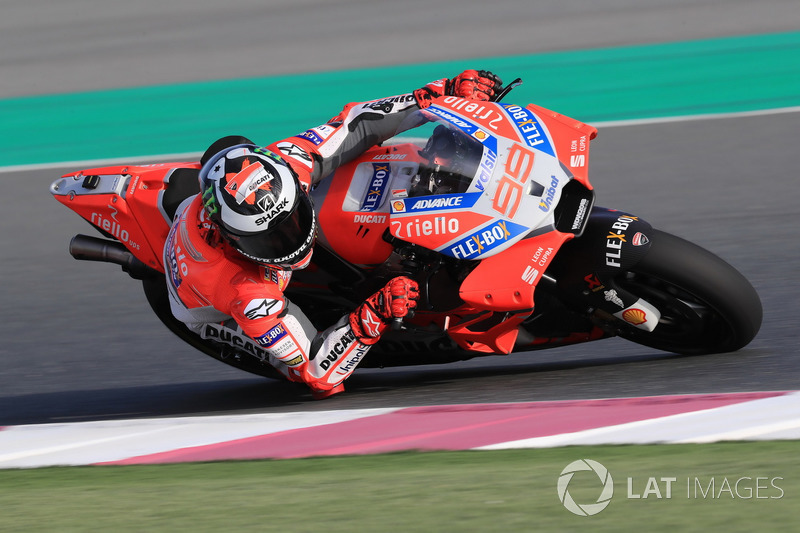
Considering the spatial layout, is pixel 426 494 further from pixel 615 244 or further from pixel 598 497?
pixel 615 244

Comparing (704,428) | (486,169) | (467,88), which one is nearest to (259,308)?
(486,169)

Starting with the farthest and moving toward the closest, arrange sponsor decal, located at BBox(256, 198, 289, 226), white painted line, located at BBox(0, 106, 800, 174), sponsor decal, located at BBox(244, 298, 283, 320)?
white painted line, located at BBox(0, 106, 800, 174) < sponsor decal, located at BBox(244, 298, 283, 320) < sponsor decal, located at BBox(256, 198, 289, 226)

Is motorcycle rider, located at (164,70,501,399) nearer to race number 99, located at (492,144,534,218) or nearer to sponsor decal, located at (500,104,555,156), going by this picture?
sponsor decal, located at (500,104,555,156)

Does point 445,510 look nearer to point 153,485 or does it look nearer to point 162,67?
point 153,485

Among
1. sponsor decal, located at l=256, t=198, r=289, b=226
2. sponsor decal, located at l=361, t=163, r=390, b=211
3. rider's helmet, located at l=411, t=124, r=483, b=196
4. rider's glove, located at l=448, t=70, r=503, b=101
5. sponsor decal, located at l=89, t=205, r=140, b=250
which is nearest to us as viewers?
sponsor decal, located at l=256, t=198, r=289, b=226

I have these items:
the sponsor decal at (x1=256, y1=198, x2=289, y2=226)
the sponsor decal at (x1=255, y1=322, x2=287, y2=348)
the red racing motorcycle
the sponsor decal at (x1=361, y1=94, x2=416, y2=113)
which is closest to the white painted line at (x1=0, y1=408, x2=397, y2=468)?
the sponsor decal at (x1=255, y1=322, x2=287, y2=348)

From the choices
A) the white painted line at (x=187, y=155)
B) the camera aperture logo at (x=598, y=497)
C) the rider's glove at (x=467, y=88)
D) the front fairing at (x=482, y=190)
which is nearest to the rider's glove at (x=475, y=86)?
the rider's glove at (x=467, y=88)

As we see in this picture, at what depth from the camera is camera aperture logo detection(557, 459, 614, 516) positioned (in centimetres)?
316

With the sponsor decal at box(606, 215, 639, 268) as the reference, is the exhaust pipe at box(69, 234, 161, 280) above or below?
A: below

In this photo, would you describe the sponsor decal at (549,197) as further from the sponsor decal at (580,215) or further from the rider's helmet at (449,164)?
the rider's helmet at (449,164)

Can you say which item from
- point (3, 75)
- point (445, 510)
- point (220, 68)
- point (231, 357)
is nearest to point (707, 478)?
point (445, 510)

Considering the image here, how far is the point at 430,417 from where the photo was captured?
4.13 meters

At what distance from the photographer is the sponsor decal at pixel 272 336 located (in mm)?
4312

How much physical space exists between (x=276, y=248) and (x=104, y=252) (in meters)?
1.14
